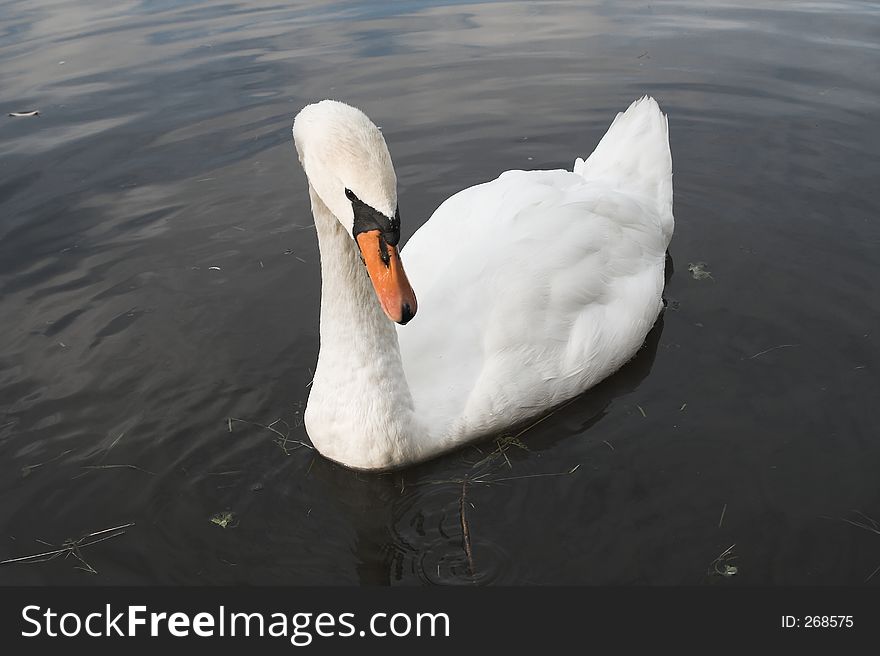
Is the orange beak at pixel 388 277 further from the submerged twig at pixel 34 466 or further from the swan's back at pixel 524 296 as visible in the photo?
the submerged twig at pixel 34 466

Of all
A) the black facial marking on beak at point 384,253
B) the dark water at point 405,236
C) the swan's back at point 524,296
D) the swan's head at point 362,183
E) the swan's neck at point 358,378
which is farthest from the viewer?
the swan's back at point 524,296

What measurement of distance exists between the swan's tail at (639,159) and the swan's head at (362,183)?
12.3 ft

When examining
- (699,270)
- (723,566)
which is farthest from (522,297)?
(699,270)

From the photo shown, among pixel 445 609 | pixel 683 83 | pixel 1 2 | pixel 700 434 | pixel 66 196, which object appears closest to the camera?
pixel 445 609

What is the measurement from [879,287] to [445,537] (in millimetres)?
4437

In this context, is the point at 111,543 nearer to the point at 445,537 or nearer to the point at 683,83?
the point at 445,537

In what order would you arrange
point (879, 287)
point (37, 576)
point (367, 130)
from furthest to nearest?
point (879, 287), point (37, 576), point (367, 130)

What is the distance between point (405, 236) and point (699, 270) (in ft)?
9.75

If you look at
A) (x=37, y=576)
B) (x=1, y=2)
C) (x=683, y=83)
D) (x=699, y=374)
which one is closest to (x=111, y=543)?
(x=37, y=576)

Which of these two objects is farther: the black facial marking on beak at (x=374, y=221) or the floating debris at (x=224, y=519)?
the floating debris at (x=224, y=519)

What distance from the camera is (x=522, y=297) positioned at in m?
5.82

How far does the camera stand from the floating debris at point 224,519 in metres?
5.13

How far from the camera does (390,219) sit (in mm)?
4180

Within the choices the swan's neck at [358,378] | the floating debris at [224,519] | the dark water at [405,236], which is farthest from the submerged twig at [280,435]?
A: the floating debris at [224,519]
